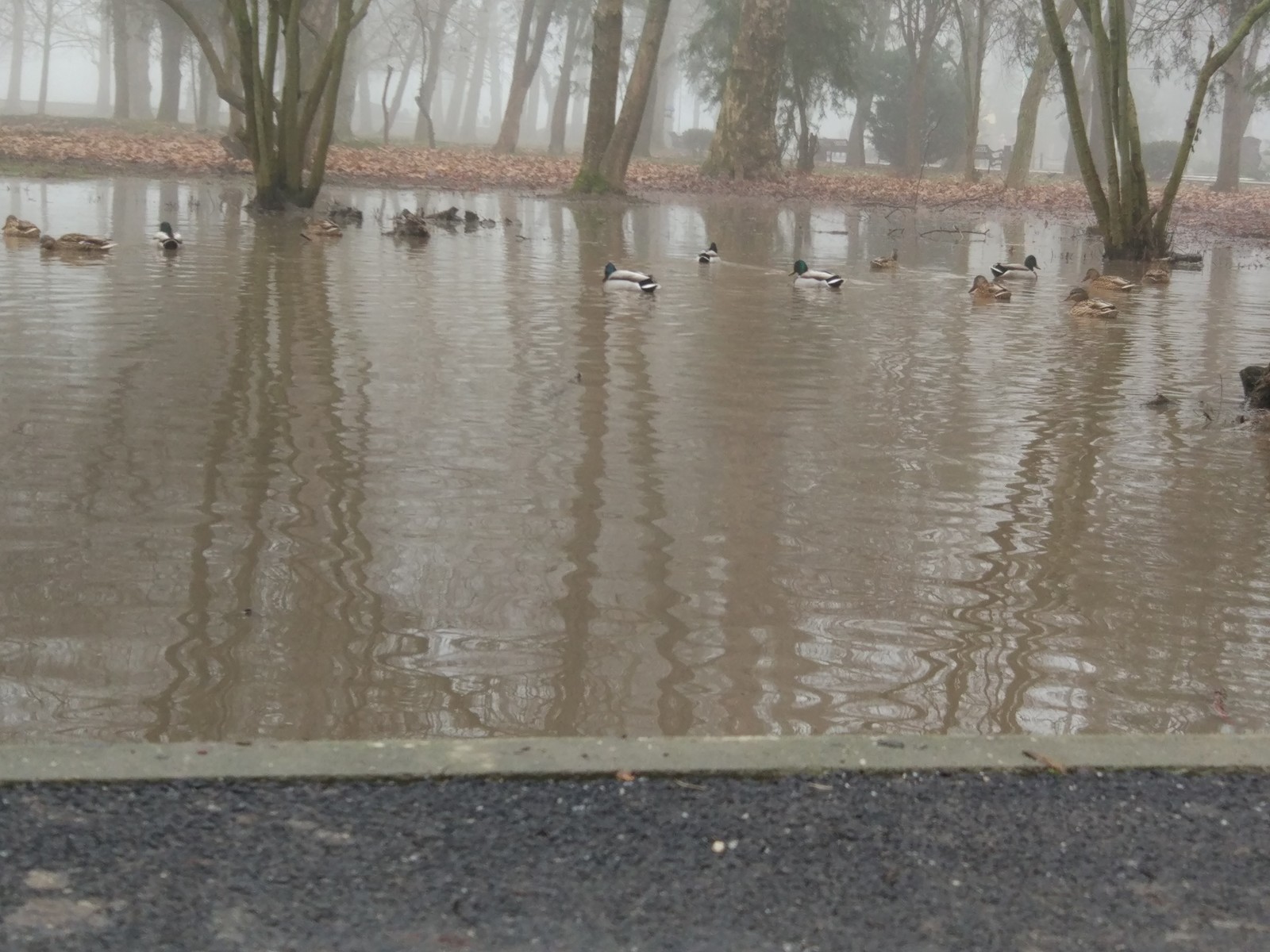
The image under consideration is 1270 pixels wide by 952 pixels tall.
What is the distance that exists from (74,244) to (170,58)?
38958 millimetres

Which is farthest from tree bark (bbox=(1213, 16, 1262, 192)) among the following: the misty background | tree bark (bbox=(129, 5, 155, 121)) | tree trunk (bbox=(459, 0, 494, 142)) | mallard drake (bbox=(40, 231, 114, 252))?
tree bark (bbox=(129, 5, 155, 121))

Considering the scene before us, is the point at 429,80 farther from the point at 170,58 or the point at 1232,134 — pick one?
the point at 1232,134

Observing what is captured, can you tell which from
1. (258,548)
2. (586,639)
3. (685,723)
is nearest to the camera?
(685,723)

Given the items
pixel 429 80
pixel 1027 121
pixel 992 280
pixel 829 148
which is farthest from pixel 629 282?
pixel 829 148

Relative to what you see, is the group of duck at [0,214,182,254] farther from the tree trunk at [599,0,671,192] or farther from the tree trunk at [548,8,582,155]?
the tree trunk at [548,8,582,155]

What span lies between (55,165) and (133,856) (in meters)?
27.6

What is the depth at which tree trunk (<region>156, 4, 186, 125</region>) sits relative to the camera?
157ft

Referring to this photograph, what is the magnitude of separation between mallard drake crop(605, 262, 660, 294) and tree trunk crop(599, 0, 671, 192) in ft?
46.7

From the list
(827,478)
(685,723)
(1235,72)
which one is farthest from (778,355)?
(1235,72)

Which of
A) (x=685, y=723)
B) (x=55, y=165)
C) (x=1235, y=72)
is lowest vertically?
(x=685, y=723)

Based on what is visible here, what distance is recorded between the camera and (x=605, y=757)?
12.8 ft

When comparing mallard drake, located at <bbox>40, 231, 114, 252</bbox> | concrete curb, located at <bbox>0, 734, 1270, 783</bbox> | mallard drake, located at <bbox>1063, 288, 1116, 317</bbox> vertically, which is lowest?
concrete curb, located at <bbox>0, 734, 1270, 783</bbox>

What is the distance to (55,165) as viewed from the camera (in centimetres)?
2866

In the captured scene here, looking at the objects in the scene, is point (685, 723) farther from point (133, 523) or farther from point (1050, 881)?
point (133, 523)
